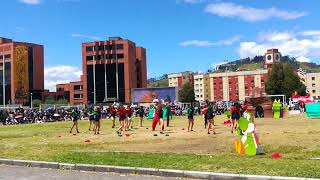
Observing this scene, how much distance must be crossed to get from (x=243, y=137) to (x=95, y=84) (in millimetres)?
132858

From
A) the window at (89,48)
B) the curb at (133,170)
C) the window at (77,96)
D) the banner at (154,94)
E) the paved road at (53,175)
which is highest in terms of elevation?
the window at (89,48)

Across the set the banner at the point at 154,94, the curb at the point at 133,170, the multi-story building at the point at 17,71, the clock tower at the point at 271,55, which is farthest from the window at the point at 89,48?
the curb at the point at 133,170

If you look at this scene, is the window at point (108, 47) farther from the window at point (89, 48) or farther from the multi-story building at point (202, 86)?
the multi-story building at point (202, 86)

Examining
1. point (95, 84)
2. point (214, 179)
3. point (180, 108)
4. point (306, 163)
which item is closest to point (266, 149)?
point (306, 163)

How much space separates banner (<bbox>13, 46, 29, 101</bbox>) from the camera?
15450cm

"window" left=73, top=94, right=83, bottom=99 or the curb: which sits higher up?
"window" left=73, top=94, right=83, bottom=99

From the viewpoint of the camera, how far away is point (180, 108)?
76.2m

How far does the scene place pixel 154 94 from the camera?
10312cm

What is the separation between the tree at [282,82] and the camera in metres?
92.8

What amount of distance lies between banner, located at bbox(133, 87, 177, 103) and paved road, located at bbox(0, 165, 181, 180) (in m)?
87.5

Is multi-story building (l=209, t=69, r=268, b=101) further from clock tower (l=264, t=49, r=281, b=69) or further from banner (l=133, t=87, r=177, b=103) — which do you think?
banner (l=133, t=87, r=177, b=103)

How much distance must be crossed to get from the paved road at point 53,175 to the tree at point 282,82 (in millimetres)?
82895

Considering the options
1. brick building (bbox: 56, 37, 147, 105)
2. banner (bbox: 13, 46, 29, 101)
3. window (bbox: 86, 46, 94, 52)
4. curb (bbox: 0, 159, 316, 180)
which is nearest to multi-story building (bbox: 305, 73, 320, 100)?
brick building (bbox: 56, 37, 147, 105)

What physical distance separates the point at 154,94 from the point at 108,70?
45315mm
